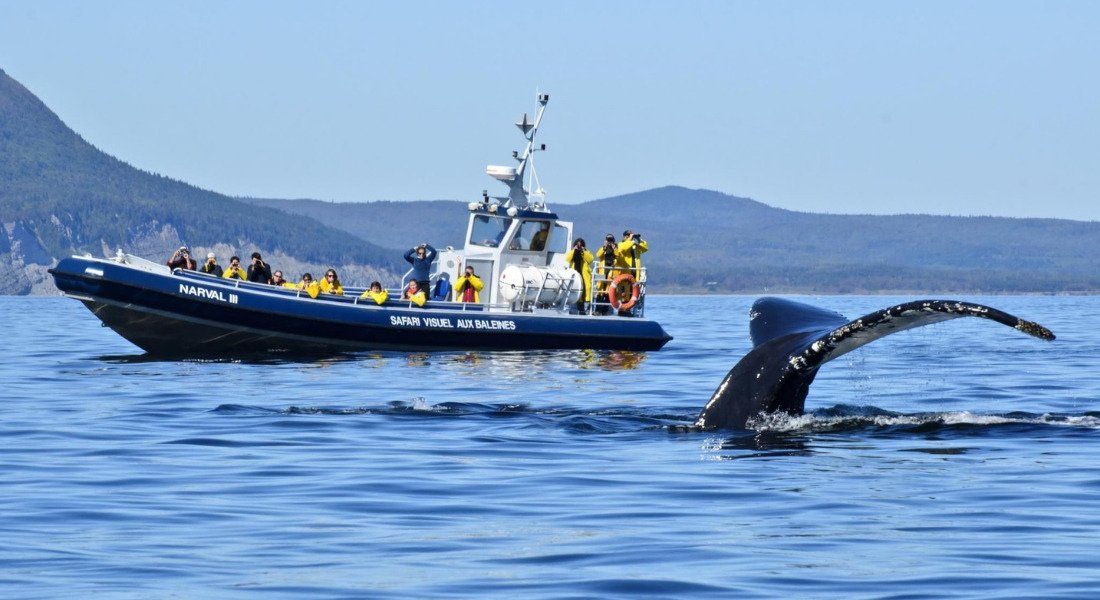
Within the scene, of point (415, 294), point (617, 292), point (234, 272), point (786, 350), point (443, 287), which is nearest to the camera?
point (786, 350)

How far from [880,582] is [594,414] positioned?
8376 millimetres

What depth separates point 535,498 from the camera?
10.8m

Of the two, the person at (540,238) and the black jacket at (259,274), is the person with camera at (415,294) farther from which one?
the black jacket at (259,274)

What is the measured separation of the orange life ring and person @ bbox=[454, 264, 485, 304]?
2.56 metres

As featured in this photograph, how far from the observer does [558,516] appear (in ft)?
33.2

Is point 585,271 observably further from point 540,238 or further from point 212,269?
point 212,269

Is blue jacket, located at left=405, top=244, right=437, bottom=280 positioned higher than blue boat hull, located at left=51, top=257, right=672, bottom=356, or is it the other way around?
blue jacket, located at left=405, top=244, right=437, bottom=280

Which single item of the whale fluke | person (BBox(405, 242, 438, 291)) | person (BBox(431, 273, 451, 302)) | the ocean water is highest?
person (BBox(405, 242, 438, 291))

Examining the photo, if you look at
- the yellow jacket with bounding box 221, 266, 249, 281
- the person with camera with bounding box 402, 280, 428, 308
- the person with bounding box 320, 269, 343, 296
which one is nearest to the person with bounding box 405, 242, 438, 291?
the person with camera with bounding box 402, 280, 428, 308

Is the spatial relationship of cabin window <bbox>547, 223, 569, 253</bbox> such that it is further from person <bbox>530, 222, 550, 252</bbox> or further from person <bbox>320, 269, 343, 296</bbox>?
person <bbox>320, 269, 343, 296</bbox>

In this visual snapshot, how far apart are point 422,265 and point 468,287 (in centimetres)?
116

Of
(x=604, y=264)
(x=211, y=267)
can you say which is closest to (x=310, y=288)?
(x=211, y=267)

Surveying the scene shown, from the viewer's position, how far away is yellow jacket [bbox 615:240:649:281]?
32.2 metres

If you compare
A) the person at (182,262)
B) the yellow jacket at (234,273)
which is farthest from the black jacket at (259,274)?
the person at (182,262)
